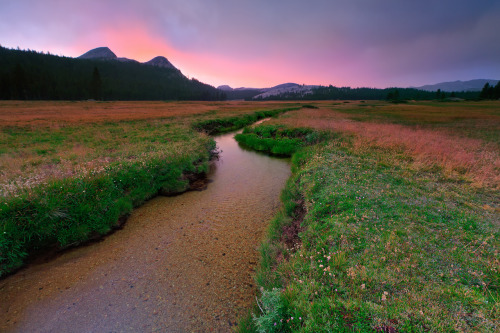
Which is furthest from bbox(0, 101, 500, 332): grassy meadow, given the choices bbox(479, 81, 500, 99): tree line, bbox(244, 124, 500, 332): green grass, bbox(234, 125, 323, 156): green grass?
bbox(479, 81, 500, 99): tree line

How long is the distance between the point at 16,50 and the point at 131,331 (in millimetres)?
267798

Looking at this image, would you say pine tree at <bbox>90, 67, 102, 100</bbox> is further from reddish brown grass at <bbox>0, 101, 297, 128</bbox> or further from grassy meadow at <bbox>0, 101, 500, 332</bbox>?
grassy meadow at <bbox>0, 101, 500, 332</bbox>

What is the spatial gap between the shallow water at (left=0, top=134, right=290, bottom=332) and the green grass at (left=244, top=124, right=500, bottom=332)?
4.24 feet

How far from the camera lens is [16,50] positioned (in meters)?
167

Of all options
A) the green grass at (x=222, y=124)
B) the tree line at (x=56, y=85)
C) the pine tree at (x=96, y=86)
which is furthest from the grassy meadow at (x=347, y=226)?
the pine tree at (x=96, y=86)

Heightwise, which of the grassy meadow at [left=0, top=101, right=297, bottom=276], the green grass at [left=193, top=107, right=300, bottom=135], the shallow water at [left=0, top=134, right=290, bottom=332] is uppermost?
the green grass at [left=193, top=107, right=300, bottom=135]

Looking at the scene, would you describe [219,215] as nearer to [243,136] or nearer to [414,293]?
[414,293]

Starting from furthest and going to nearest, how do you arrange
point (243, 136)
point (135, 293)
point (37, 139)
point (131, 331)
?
point (243, 136) < point (37, 139) < point (135, 293) < point (131, 331)

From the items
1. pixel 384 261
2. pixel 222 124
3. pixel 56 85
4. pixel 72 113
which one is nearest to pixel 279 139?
pixel 222 124

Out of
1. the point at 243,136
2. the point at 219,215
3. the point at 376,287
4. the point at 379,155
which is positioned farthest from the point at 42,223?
the point at 243,136

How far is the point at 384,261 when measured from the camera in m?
4.71

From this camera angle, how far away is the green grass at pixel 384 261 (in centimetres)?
345

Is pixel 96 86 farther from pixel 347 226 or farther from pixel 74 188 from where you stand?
pixel 347 226

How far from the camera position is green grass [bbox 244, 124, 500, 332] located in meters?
3.45
